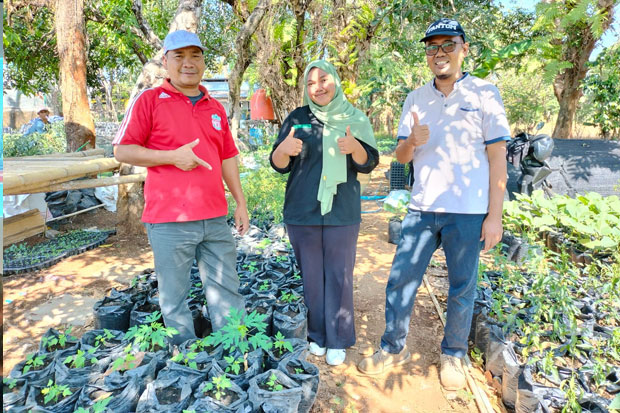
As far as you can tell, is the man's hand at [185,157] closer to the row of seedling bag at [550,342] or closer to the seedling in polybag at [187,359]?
the seedling in polybag at [187,359]

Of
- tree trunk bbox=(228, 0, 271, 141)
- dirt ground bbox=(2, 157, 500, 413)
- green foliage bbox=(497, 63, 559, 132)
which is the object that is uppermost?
green foliage bbox=(497, 63, 559, 132)

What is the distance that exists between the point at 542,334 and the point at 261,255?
253 centimetres

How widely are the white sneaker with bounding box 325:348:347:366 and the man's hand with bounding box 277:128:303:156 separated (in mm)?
1394

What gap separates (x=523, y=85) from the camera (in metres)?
25.7

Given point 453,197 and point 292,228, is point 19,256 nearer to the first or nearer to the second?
point 292,228

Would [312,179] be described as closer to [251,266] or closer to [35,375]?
[251,266]

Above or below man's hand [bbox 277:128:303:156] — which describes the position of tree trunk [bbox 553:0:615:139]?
above

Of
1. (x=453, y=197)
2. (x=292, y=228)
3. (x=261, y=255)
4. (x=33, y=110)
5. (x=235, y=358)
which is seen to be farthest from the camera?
(x=33, y=110)

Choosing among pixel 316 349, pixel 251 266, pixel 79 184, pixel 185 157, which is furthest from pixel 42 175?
pixel 316 349

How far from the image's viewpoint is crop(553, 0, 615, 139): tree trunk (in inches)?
314

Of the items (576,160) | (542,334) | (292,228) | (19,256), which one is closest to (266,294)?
(292,228)

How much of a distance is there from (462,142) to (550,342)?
1550mm

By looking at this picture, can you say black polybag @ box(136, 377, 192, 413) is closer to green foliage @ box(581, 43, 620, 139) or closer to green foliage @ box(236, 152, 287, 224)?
green foliage @ box(236, 152, 287, 224)

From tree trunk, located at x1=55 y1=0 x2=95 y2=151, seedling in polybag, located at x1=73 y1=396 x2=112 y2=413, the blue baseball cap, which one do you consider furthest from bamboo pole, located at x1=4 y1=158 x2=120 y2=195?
tree trunk, located at x1=55 y1=0 x2=95 y2=151
